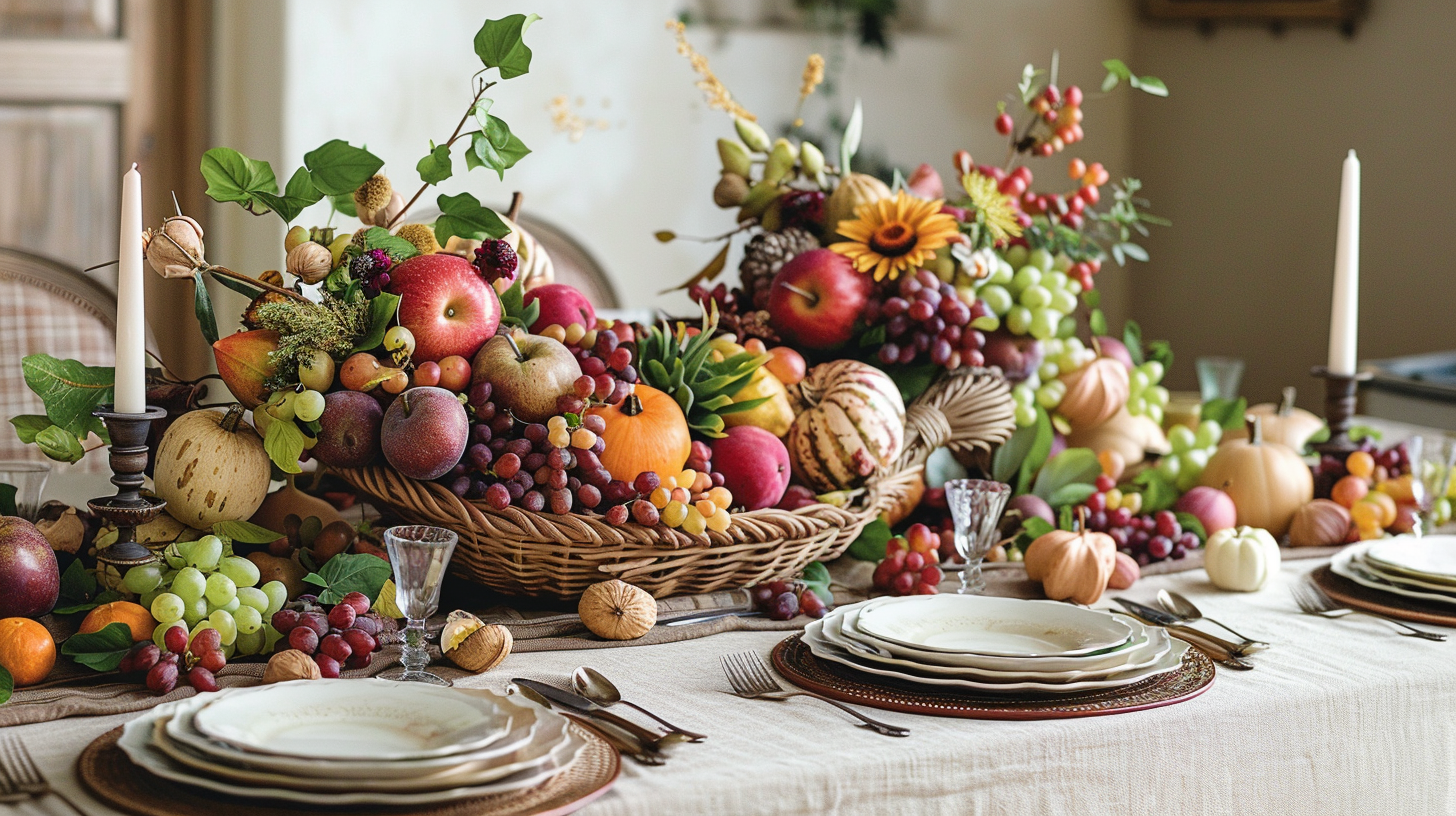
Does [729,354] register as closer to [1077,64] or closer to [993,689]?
[993,689]

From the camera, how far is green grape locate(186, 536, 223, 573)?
0.90 metres

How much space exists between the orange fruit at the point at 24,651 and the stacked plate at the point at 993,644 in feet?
1.74

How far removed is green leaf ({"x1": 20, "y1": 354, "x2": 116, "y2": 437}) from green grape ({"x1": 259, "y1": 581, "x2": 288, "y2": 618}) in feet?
0.67

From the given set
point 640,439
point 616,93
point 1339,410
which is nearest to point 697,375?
point 640,439

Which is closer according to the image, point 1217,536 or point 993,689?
point 993,689

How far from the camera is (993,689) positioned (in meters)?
0.85

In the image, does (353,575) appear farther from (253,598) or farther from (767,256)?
(767,256)

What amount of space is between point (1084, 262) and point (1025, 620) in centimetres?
61

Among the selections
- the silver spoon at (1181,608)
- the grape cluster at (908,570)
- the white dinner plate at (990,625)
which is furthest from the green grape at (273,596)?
the silver spoon at (1181,608)

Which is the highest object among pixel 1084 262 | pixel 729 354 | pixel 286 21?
pixel 286 21

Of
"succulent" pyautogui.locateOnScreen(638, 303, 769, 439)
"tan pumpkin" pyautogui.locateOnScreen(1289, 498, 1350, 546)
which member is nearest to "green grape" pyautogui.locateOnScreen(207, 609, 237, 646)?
"succulent" pyautogui.locateOnScreen(638, 303, 769, 439)

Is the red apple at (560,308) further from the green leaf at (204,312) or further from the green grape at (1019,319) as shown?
the green grape at (1019,319)

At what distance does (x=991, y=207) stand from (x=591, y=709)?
0.80 meters

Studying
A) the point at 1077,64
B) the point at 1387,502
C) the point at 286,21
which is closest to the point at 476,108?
the point at 1387,502
